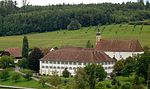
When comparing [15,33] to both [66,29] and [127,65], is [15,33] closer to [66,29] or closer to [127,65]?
[66,29]

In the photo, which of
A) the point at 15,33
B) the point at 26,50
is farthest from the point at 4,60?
the point at 15,33

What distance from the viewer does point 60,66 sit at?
91062mm

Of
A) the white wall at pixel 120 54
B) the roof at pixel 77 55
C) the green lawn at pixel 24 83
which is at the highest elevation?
the roof at pixel 77 55

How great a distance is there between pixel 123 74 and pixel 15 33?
7118cm

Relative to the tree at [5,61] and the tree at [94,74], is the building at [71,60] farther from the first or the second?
the tree at [94,74]

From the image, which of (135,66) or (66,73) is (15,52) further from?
(135,66)

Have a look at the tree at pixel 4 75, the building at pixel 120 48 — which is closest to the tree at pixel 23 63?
the tree at pixel 4 75

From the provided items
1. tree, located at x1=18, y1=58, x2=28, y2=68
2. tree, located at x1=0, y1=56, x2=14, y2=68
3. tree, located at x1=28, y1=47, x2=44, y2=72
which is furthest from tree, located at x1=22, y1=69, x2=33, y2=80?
tree, located at x1=0, y1=56, x2=14, y2=68

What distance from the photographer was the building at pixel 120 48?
313 feet

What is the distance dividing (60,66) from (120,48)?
40.2ft

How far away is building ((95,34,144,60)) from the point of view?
313ft

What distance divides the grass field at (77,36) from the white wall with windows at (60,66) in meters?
31.2

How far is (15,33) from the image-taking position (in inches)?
5935

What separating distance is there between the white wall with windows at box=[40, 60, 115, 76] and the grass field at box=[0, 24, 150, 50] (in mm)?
31178
